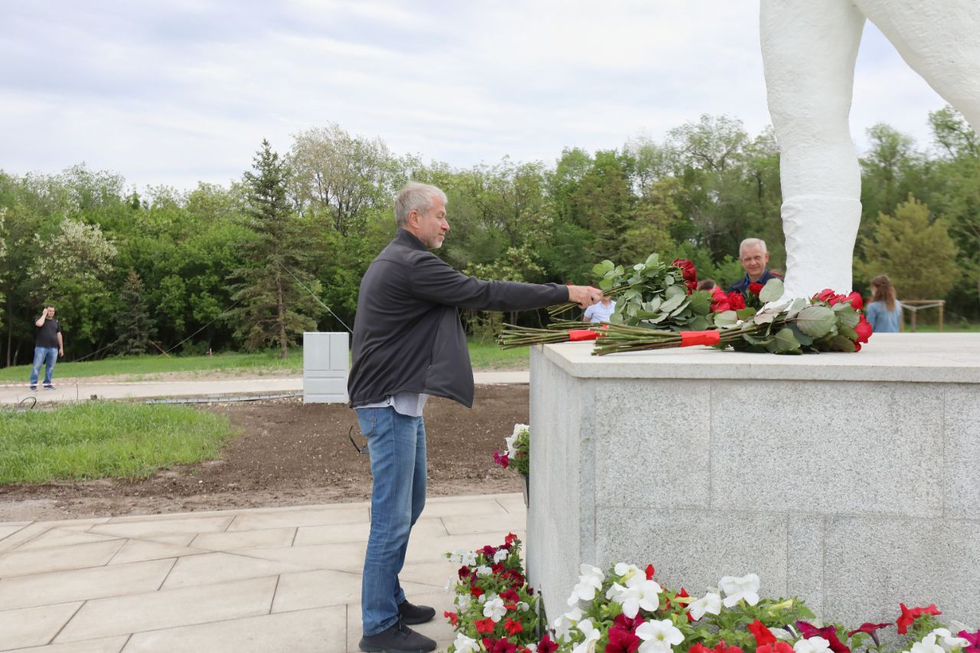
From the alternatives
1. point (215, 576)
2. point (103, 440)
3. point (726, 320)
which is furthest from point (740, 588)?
point (103, 440)

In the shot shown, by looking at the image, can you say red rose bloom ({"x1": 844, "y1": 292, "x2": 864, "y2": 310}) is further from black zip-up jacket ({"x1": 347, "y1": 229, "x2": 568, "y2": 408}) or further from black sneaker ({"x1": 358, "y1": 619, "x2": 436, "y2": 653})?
black sneaker ({"x1": 358, "y1": 619, "x2": 436, "y2": 653})

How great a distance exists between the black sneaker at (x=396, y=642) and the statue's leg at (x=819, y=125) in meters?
1.98

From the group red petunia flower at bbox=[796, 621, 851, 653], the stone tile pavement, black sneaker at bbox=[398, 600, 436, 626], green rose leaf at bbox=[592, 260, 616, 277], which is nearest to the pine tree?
the stone tile pavement

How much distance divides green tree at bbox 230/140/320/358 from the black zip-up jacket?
79.4 ft

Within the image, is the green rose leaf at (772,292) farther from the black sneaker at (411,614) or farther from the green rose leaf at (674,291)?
the black sneaker at (411,614)

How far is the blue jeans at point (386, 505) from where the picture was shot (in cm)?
315

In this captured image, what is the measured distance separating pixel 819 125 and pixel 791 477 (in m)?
1.36

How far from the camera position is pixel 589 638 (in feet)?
5.67

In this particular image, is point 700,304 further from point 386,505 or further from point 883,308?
point 883,308

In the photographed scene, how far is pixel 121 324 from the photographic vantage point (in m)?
34.0

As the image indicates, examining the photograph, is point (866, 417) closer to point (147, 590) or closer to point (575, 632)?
point (575, 632)

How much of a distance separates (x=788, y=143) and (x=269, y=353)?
26.7 metres

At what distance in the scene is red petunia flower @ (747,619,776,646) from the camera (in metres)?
1.70

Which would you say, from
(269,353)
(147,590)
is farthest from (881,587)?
(269,353)
